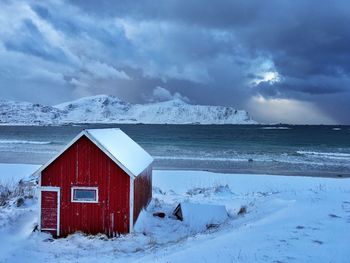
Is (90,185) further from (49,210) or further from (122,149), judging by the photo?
(122,149)

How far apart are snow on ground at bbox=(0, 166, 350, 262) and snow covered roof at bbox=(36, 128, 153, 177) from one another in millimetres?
2531

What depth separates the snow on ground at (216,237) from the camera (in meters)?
8.73

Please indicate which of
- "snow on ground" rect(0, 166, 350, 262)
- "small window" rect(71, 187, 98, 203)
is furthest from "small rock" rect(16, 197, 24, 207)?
"small window" rect(71, 187, 98, 203)

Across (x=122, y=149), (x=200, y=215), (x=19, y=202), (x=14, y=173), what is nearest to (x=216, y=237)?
(x=200, y=215)

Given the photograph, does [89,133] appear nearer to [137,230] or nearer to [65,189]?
[65,189]

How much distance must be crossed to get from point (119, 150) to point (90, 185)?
83.5 inches

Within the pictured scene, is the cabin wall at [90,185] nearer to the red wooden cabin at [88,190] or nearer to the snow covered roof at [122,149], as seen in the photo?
the red wooden cabin at [88,190]

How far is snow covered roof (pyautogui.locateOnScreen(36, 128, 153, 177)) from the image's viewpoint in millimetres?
15320

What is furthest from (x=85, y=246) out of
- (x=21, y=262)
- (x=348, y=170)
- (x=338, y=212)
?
(x=348, y=170)

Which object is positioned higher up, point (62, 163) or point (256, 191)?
point (62, 163)

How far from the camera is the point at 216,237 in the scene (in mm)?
11281

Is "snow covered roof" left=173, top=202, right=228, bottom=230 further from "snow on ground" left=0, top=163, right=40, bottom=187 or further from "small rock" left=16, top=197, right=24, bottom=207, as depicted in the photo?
"snow on ground" left=0, top=163, right=40, bottom=187

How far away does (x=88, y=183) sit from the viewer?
1552 cm

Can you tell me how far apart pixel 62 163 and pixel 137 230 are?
4.32m
